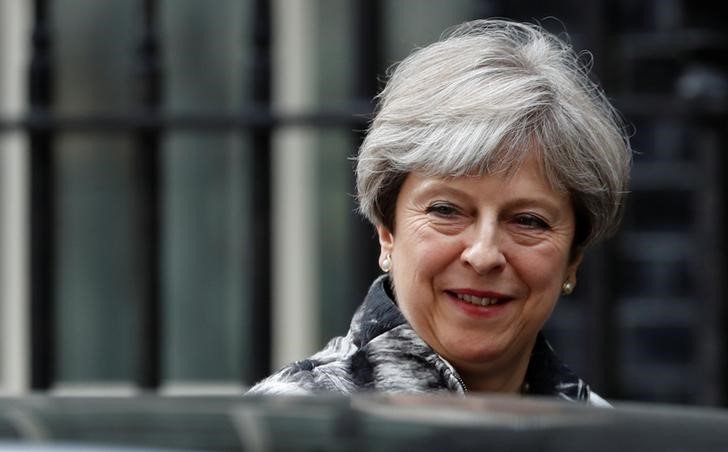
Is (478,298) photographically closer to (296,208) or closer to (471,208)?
(471,208)

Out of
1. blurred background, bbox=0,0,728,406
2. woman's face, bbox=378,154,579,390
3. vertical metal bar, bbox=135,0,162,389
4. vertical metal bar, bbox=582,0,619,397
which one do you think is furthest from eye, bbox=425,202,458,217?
A: blurred background, bbox=0,0,728,406

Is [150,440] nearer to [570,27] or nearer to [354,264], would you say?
[354,264]

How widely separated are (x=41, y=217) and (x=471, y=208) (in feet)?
6.94

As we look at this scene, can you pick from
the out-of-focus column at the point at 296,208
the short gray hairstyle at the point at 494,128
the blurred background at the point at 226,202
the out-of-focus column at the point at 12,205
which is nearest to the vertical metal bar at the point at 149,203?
the blurred background at the point at 226,202

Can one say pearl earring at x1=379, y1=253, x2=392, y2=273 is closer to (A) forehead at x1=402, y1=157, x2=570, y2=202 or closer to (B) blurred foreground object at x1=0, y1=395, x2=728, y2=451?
(A) forehead at x1=402, y1=157, x2=570, y2=202

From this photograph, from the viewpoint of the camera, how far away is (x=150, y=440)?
4.71 feet

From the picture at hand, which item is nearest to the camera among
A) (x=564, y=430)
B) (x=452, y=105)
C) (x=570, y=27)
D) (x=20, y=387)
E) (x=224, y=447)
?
(x=224, y=447)

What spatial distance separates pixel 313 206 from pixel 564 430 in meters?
3.54

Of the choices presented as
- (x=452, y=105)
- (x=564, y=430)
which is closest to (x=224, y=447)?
(x=564, y=430)

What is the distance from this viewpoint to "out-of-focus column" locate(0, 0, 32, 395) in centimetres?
510

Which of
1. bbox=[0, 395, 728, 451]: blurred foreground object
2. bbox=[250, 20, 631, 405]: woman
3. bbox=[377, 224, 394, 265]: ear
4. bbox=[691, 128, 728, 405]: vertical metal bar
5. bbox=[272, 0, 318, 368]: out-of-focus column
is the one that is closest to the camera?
bbox=[0, 395, 728, 451]: blurred foreground object

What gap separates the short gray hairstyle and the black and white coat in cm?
17

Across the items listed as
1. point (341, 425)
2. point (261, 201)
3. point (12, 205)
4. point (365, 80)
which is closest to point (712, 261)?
point (365, 80)

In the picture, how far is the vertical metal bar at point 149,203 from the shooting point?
415cm
